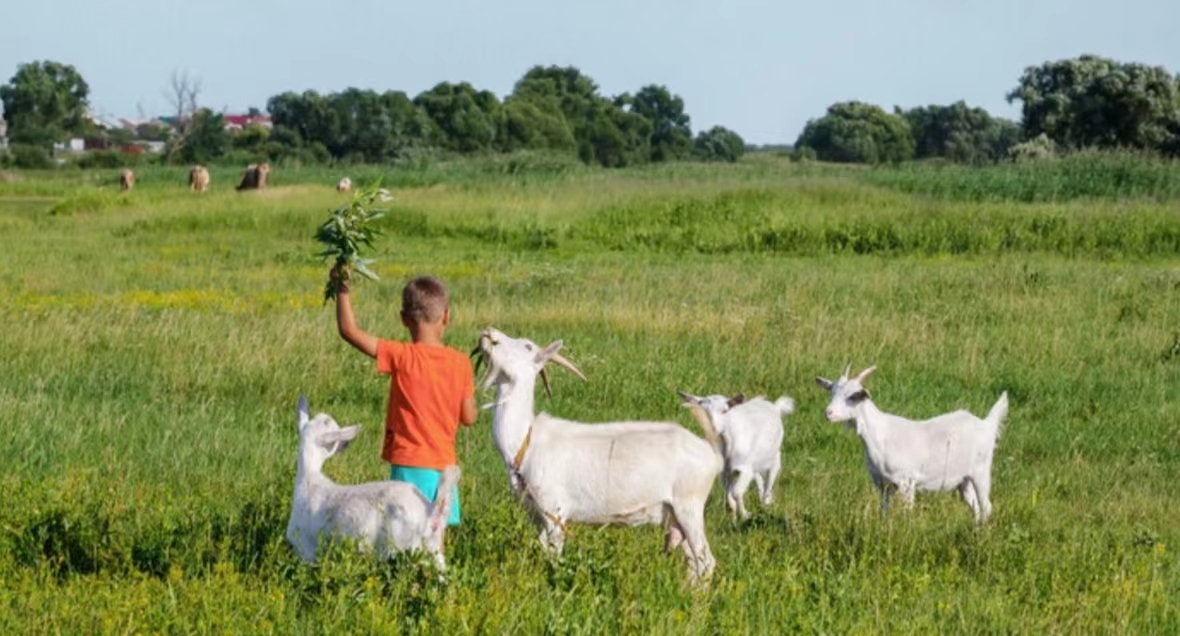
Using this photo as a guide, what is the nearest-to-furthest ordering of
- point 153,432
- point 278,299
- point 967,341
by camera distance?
point 153,432 → point 967,341 → point 278,299

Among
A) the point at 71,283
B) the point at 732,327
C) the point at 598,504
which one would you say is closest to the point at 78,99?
the point at 71,283

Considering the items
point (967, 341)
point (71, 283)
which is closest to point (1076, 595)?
point (967, 341)

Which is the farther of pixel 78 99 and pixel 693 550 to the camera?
pixel 78 99

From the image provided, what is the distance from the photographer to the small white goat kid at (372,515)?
714 centimetres

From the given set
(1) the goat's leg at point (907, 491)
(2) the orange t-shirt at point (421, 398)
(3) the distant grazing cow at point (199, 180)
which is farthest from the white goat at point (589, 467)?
(3) the distant grazing cow at point (199, 180)

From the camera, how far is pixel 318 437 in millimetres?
7699

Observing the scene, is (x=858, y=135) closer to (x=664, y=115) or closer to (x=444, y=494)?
(x=664, y=115)

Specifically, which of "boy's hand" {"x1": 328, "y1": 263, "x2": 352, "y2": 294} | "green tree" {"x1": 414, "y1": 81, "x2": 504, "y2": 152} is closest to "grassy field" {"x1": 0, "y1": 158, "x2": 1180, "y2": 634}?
"boy's hand" {"x1": 328, "y1": 263, "x2": 352, "y2": 294}

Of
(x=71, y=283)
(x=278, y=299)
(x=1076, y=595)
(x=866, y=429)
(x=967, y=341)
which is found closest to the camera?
(x=1076, y=595)

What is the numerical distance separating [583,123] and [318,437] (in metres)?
117

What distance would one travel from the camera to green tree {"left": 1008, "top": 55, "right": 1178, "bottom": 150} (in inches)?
2350

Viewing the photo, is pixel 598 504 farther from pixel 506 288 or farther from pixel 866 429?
pixel 506 288

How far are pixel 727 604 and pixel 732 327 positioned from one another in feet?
36.5

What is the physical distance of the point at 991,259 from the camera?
2922 centimetres
